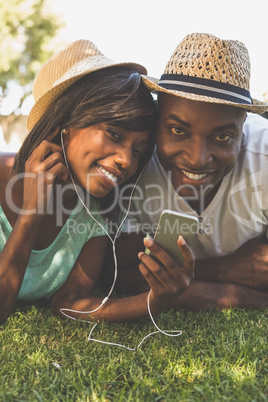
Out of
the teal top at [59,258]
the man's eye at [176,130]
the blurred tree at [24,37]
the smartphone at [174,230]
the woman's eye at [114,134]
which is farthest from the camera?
the blurred tree at [24,37]

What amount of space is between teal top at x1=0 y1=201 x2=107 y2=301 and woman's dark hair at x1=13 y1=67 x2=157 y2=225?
54 cm

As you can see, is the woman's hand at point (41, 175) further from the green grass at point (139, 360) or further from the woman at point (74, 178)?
the green grass at point (139, 360)

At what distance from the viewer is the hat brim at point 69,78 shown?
2.80 meters

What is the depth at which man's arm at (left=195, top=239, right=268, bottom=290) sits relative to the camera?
127 inches

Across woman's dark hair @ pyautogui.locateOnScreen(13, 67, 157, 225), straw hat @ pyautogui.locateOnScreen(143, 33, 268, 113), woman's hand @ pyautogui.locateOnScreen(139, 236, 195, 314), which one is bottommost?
woman's hand @ pyautogui.locateOnScreen(139, 236, 195, 314)

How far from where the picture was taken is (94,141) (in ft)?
8.83

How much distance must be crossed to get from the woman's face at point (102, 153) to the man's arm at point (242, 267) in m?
1.02

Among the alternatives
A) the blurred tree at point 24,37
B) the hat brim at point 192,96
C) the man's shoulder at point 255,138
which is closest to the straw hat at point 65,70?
the hat brim at point 192,96

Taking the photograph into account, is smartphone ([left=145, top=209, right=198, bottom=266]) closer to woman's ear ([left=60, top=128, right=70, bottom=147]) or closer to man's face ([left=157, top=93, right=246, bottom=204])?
man's face ([left=157, top=93, right=246, bottom=204])

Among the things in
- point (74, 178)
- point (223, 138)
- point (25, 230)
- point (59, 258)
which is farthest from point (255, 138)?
point (25, 230)

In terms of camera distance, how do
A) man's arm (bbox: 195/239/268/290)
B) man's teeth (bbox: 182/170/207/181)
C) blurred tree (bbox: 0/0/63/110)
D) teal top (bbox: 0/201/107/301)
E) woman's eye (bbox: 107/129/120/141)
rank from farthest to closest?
1. blurred tree (bbox: 0/0/63/110)
2. man's arm (bbox: 195/239/268/290)
3. teal top (bbox: 0/201/107/301)
4. man's teeth (bbox: 182/170/207/181)
5. woman's eye (bbox: 107/129/120/141)

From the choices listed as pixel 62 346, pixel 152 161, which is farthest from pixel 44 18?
pixel 62 346

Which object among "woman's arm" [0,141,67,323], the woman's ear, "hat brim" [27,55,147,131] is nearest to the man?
"hat brim" [27,55,147,131]

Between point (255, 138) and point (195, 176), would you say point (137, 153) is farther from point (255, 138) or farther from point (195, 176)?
point (255, 138)
